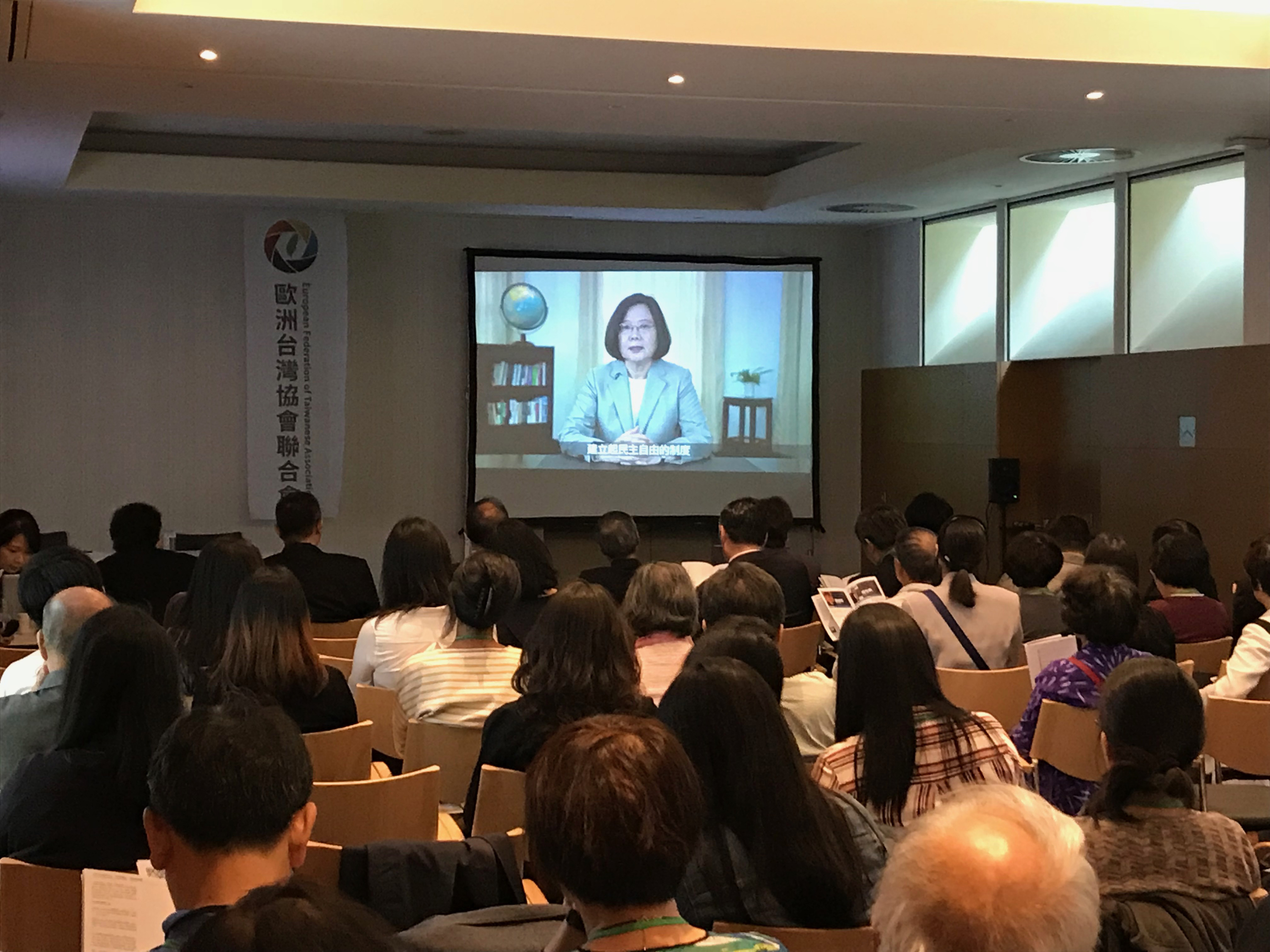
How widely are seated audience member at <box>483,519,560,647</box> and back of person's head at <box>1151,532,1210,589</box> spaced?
7.44 feet

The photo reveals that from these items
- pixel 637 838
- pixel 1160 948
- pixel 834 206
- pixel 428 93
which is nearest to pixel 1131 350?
pixel 834 206

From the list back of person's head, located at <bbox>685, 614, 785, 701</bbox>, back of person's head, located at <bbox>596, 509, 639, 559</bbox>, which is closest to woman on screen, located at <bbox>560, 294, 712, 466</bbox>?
back of person's head, located at <bbox>596, 509, 639, 559</bbox>

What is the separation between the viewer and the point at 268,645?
3588 mm

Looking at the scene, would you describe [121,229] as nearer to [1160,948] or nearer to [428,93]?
[428,93]

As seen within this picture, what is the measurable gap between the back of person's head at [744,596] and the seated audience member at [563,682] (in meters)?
1.03

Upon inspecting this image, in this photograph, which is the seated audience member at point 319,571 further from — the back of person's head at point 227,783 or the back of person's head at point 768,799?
the back of person's head at point 227,783

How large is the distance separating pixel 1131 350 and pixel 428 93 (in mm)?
4562

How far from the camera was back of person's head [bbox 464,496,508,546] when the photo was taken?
7.23 meters

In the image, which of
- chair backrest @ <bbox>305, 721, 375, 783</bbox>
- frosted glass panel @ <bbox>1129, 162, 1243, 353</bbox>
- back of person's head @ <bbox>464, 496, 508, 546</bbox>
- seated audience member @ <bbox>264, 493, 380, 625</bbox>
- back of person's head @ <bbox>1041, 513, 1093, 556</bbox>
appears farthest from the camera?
frosted glass panel @ <bbox>1129, 162, 1243, 353</bbox>

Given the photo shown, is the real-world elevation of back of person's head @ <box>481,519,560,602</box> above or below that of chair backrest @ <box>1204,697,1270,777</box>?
above

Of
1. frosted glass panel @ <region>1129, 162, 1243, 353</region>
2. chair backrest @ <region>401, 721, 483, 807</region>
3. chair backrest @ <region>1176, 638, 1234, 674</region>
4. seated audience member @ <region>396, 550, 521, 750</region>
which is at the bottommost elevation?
chair backrest @ <region>401, 721, 483, 807</region>

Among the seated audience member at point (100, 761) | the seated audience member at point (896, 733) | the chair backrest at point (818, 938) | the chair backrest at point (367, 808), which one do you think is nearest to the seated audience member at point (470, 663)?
the chair backrest at point (367, 808)

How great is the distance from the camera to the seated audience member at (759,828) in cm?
226

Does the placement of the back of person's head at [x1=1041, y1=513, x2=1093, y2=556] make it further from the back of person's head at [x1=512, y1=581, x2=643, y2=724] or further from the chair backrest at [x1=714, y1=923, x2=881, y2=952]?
the chair backrest at [x1=714, y1=923, x2=881, y2=952]
